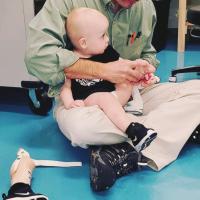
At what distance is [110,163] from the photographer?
1283 millimetres

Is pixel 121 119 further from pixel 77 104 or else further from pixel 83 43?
pixel 83 43

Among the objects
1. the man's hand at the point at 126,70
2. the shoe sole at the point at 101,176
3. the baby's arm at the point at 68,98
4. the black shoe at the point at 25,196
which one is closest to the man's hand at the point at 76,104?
the baby's arm at the point at 68,98

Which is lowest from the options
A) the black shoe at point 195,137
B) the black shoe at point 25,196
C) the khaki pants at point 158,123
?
the black shoe at point 195,137

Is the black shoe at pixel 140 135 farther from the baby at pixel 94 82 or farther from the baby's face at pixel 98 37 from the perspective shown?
the baby's face at pixel 98 37

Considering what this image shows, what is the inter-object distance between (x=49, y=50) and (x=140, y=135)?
1.44ft

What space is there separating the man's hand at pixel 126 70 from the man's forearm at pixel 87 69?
0.07 feet

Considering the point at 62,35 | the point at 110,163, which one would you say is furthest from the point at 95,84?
the point at 110,163

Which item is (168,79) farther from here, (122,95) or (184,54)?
(122,95)

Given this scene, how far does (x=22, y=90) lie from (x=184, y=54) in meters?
1.32

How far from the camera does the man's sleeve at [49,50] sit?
4.64 feet

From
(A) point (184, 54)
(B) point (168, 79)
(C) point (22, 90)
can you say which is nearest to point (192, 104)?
(B) point (168, 79)

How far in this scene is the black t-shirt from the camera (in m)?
1.46

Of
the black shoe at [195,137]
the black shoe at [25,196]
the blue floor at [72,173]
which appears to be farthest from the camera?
the black shoe at [195,137]

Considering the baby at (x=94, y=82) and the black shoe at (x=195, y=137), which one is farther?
the black shoe at (x=195, y=137)
